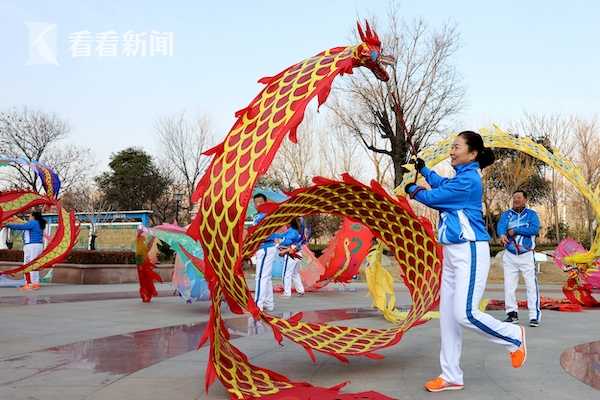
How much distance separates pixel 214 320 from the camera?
363 cm

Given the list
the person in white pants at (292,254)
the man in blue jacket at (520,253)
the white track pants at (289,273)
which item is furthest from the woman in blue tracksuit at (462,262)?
the white track pants at (289,273)

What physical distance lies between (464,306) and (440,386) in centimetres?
58

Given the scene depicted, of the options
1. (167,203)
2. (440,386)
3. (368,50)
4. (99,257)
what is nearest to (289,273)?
(99,257)

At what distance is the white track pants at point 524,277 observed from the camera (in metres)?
7.12

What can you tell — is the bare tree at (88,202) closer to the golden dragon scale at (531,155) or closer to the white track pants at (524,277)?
the golden dragon scale at (531,155)

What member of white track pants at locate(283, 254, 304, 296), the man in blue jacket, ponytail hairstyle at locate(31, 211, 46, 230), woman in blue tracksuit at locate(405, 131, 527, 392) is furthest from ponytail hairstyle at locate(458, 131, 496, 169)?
ponytail hairstyle at locate(31, 211, 46, 230)

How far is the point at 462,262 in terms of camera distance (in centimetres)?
383

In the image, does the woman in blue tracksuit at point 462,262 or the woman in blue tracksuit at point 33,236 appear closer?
the woman in blue tracksuit at point 462,262

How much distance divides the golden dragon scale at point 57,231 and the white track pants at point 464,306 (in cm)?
645

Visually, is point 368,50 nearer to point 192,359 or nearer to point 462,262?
point 462,262

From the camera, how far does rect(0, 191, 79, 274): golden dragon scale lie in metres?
8.34

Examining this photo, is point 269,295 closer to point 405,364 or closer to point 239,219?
point 405,364

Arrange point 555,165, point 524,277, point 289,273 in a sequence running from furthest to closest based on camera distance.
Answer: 1. point 289,273
2. point 555,165
3. point 524,277

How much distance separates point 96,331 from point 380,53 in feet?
15.5
